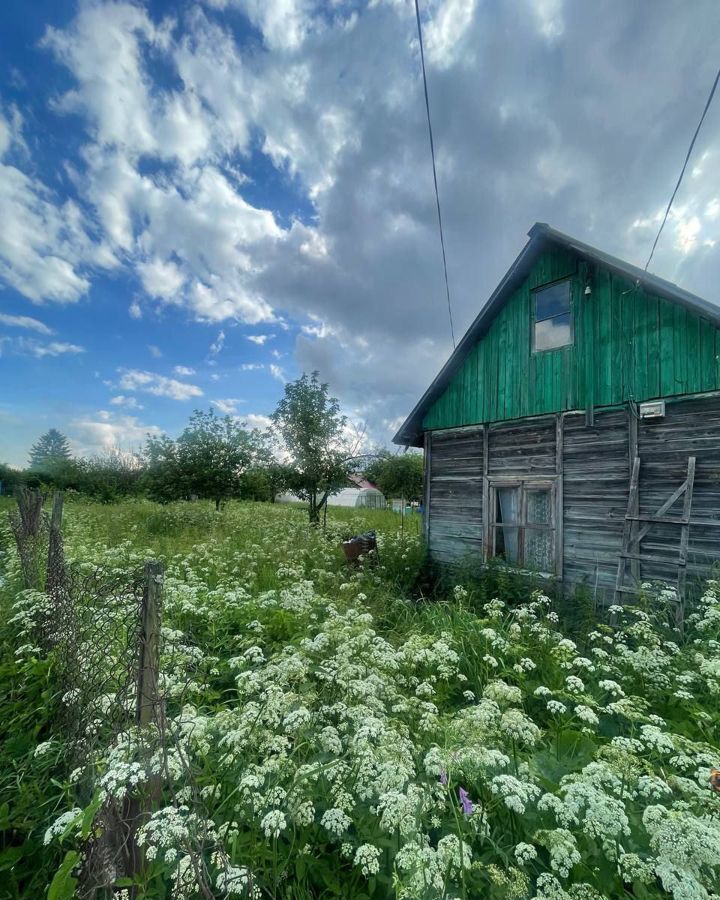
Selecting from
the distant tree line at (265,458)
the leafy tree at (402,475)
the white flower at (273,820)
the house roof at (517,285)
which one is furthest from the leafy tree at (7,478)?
the white flower at (273,820)

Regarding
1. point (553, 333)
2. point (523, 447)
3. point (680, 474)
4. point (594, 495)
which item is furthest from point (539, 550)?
point (553, 333)

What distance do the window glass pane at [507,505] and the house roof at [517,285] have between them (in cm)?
260

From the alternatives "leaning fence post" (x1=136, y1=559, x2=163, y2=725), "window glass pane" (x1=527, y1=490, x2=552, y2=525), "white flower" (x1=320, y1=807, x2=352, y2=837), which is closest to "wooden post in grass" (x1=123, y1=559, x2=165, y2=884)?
"leaning fence post" (x1=136, y1=559, x2=163, y2=725)

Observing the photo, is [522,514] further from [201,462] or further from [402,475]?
[402,475]

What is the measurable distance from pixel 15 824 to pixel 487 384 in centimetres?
867

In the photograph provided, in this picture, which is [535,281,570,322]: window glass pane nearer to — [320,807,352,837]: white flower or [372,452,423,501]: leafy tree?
[320,807,352,837]: white flower

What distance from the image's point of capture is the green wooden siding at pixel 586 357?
6234 millimetres

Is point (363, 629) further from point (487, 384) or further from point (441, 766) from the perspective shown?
point (487, 384)

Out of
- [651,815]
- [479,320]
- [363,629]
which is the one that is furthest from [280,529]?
[651,815]

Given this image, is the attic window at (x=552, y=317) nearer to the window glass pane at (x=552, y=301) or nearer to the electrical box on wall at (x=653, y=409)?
the window glass pane at (x=552, y=301)

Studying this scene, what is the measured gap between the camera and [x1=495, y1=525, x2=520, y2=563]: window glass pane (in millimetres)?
8094

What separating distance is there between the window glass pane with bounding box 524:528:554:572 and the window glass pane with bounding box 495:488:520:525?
1.35 feet

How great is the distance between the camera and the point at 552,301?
7.87 metres

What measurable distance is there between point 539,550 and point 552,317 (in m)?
4.53
